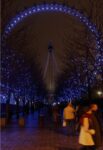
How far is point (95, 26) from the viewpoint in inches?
1823

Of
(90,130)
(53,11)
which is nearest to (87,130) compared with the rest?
(90,130)

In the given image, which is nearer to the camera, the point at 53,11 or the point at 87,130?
the point at 87,130

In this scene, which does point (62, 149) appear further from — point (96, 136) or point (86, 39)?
point (86, 39)

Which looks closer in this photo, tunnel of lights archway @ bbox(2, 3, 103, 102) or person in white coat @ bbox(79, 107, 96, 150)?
person in white coat @ bbox(79, 107, 96, 150)

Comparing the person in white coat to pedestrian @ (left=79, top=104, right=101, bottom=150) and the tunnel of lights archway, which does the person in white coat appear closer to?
pedestrian @ (left=79, top=104, right=101, bottom=150)

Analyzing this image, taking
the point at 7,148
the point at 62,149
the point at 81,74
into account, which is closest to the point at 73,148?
the point at 62,149

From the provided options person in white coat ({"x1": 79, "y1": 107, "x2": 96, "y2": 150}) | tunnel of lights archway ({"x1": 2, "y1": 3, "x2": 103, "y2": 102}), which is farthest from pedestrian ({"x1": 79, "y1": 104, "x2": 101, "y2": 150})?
tunnel of lights archway ({"x1": 2, "y1": 3, "x2": 103, "y2": 102})

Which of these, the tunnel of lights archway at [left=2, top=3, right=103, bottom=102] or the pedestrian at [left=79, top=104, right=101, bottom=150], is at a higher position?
the tunnel of lights archway at [left=2, top=3, right=103, bottom=102]

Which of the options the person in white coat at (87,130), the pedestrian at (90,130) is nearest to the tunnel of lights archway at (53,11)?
the pedestrian at (90,130)

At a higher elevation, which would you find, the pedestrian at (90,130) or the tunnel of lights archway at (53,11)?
the tunnel of lights archway at (53,11)

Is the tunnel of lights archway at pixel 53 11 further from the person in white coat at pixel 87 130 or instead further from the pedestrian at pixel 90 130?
the person in white coat at pixel 87 130

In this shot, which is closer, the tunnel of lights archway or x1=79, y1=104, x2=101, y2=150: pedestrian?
x1=79, y1=104, x2=101, y2=150: pedestrian

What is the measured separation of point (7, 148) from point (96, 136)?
710 cm

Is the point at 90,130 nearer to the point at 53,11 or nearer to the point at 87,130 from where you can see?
the point at 87,130
